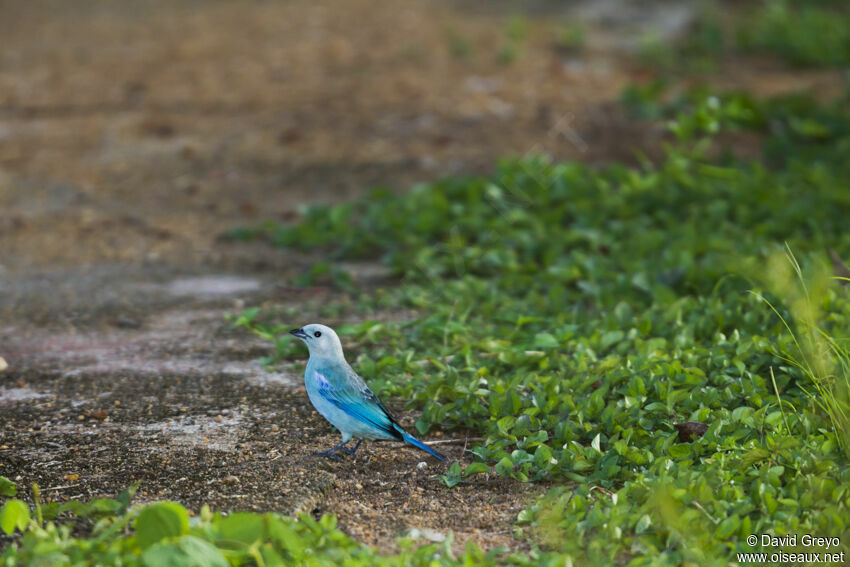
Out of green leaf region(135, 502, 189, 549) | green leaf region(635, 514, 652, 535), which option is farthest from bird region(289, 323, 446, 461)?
green leaf region(135, 502, 189, 549)

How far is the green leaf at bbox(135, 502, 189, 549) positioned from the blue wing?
0.83 meters

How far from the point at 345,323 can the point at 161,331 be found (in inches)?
31.5

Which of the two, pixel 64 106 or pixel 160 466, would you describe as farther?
pixel 64 106

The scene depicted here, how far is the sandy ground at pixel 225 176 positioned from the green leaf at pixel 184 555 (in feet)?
1.81

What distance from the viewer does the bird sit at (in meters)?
3.08

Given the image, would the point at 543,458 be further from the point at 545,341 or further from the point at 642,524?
the point at 545,341

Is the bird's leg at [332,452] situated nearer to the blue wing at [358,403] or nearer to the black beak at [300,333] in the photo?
the blue wing at [358,403]

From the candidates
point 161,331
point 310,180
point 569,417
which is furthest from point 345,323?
point 310,180

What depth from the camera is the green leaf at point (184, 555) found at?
2.21 metres

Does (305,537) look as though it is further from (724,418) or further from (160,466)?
(724,418)

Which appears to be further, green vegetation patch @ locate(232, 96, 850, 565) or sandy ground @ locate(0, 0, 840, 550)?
sandy ground @ locate(0, 0, 840, 550)

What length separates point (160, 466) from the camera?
3.08 metres

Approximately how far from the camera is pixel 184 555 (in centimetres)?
221

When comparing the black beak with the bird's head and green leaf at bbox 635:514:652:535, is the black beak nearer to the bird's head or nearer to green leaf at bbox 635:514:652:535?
the bird's head
